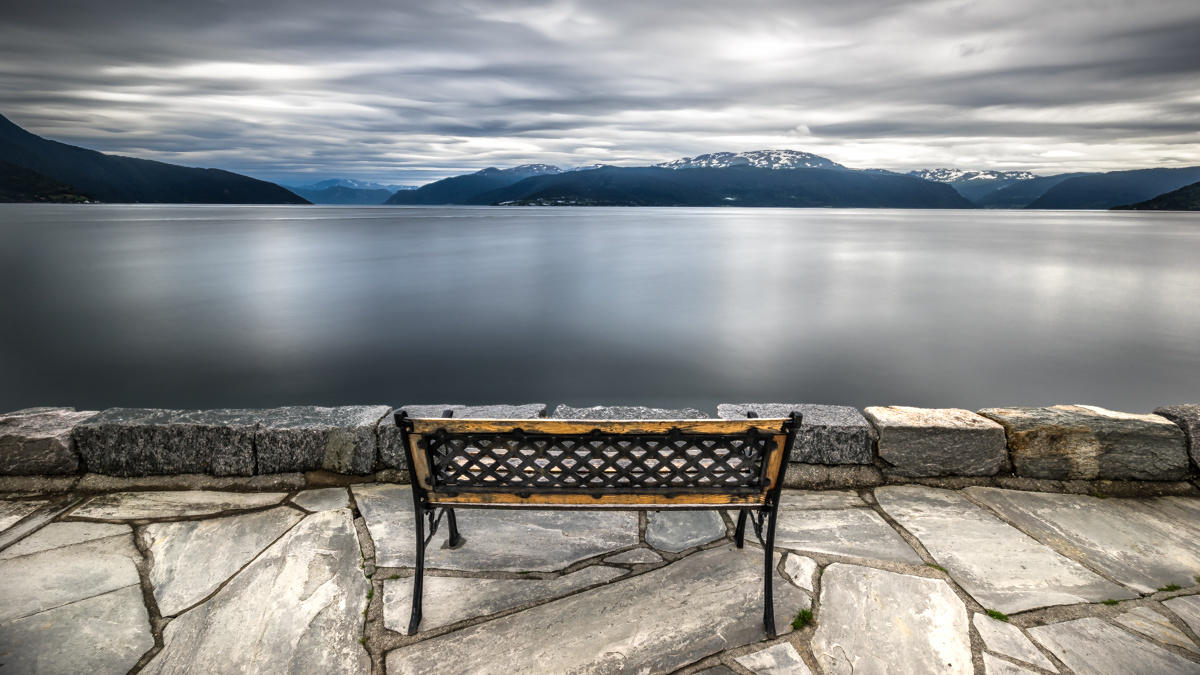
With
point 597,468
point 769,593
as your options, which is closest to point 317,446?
point 597,468

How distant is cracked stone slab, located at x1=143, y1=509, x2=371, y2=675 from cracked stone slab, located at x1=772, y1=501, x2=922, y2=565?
6.61 ft

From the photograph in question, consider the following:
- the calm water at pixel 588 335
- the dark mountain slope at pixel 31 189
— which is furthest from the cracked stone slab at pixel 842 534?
the dark mountain slope at pixel 31 189

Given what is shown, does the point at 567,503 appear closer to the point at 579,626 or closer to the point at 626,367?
the point at 579,626

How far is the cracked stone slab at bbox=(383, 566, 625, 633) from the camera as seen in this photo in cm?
251

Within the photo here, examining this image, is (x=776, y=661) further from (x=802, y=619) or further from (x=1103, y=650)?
(x=1103, y=650)

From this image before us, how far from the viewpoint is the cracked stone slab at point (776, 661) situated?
2.19 m

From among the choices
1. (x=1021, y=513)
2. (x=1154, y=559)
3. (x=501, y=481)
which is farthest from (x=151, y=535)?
(x=1154, y=559)

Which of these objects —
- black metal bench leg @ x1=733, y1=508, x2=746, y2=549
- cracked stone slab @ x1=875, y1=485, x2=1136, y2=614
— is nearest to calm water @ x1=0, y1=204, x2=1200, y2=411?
cracked stone slab @ x1=875, y1=485, x2=1136, y2=614

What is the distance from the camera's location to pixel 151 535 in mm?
3111

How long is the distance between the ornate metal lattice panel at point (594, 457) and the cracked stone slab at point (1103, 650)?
4.28ft

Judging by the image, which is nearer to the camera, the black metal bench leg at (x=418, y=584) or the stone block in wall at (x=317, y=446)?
the black metal bench leg at (x=418, y=584)

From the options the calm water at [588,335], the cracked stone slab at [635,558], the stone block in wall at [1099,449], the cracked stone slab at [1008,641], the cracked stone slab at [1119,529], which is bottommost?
the calm water at [588,335]

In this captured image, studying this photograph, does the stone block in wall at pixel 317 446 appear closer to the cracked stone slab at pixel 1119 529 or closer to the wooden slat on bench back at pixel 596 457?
the wooden slat on bench back at pixel 596 457

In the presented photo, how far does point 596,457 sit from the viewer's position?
2.48 meters
